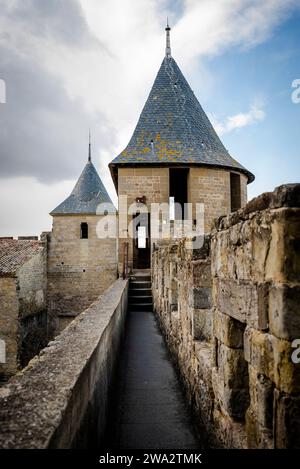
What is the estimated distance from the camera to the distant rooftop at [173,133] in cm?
1456

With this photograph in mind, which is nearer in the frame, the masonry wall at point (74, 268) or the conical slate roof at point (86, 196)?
the masonry wall at point (74, 268)

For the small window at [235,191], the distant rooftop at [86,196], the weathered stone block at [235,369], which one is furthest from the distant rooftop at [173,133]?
the weathered stone block at [235,369]

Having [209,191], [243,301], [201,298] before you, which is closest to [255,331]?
[243,301]

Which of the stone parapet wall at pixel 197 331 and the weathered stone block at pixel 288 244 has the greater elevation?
the weathered stone block at pixel 288 244

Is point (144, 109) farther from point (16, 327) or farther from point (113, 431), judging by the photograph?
point (113, 431)

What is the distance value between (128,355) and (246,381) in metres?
3.41

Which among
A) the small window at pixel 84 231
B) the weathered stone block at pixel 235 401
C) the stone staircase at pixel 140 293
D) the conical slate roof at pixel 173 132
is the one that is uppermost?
the conical slate roof at pixel 173 132

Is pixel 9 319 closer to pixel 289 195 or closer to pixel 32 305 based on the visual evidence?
pixel 32 305

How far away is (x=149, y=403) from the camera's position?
3773 mm

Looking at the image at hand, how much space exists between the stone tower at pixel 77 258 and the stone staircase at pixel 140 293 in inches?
436

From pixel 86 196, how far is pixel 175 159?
1257cm

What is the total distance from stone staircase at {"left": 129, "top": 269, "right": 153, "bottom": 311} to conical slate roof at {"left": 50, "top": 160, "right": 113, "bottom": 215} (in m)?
13.0

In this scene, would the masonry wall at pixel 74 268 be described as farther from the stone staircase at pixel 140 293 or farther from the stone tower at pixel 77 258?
the stone staircase at pixel 140 293

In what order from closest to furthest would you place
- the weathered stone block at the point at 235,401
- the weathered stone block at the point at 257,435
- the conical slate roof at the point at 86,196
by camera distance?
the weathered stone block at the point at 257,435
the weathered stone block at the point at 235,401
the conical slate roof at the point at 86,196
